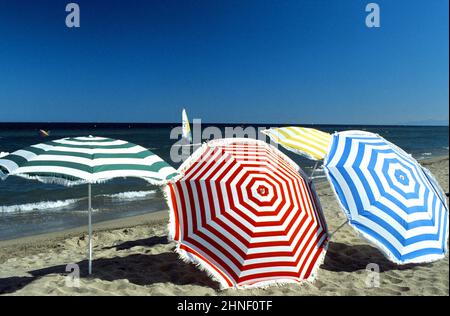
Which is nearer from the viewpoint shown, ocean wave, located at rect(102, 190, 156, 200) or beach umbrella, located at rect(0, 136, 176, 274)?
beach umbrella, located at rect(0, 136, 176, 274)

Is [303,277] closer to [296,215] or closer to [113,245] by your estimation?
[296,215]

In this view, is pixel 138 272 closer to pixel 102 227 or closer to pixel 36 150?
pixel 36 150

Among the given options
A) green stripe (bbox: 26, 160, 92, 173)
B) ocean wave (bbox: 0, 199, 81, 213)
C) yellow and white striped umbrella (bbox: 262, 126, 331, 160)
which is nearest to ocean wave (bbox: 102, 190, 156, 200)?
ocean wave (bbox: 0, 199, 81, 213)

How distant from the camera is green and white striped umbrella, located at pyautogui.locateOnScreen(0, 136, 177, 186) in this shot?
341cm

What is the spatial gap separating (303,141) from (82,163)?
2631mm

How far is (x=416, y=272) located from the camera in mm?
4477

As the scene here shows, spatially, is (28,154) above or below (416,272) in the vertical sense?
above

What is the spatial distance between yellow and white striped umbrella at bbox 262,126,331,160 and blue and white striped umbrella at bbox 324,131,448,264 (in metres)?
0.25

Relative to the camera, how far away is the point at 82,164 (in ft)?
11.5

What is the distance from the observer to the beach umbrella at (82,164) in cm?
341

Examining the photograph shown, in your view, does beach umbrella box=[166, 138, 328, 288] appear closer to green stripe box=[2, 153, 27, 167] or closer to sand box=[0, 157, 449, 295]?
sand box=[0, 157, 449, 295]

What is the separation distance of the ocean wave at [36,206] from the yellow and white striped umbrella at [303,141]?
23.0ft
